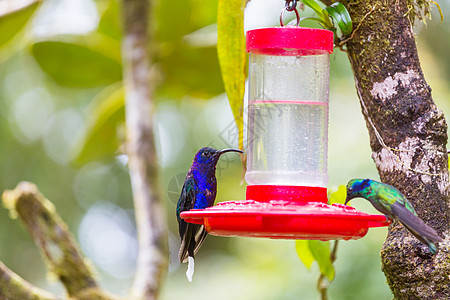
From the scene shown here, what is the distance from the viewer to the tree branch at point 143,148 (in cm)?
291

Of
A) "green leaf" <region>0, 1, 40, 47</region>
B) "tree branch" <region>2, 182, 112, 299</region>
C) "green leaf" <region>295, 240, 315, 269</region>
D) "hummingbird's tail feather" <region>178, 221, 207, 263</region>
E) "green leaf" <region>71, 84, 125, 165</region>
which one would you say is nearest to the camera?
"hummingbird's tail feather" <region>178, 221, 207, 263</region>

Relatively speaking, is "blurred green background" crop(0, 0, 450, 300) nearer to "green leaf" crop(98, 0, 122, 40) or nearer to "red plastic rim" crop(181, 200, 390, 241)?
"green leaf" crop(98, 0, 122, 40)

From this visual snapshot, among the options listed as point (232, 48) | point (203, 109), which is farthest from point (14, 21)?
point (203, 109)

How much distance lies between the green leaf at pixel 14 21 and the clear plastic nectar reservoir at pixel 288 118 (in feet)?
6.70

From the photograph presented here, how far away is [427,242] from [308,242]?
0.83m

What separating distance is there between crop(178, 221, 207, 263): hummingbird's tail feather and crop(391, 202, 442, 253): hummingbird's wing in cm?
75

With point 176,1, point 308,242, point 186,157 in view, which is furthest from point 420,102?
point 186,157

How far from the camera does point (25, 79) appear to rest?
38.2 feet

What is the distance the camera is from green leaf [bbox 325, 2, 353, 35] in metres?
1.78

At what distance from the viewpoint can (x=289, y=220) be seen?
152cm

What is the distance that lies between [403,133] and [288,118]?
52 cm

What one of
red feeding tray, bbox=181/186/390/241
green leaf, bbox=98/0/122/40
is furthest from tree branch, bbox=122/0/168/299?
red feeding tray, bbox=181/186/390/241

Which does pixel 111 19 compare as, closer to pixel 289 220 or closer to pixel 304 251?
pixel 304 251

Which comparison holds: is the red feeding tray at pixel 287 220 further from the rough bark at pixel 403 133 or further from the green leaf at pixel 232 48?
the green leaf at pixel 232 48
